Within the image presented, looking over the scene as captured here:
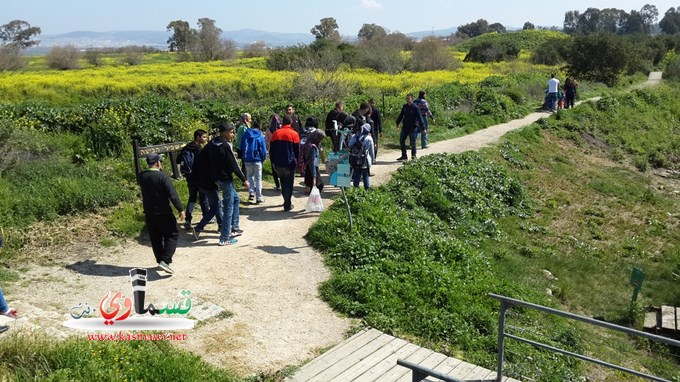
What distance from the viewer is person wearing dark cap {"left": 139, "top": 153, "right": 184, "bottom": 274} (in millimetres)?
7371

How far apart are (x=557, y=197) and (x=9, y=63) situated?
47.4 metres

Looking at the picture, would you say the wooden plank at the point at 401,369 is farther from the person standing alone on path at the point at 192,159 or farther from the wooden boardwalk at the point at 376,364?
the person standing alone on path at the point at 192,159

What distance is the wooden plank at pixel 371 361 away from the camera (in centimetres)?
565

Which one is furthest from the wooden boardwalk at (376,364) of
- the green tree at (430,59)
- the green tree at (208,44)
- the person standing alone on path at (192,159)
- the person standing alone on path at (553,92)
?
the green tree at (208,44)

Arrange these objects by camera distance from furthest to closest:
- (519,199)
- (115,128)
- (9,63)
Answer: (9,63) → (519,199) → (115,128)

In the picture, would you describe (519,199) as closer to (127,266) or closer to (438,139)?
(438,139)

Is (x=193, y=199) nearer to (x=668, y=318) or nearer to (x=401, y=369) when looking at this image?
(x=401, y=369)

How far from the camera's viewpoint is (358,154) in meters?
10.6

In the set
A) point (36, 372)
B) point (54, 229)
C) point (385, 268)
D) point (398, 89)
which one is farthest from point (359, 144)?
point (398, 89)

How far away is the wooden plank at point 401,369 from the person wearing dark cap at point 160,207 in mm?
3520

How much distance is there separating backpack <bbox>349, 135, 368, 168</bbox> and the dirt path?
1.43m

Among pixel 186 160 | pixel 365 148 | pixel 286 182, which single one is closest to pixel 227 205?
pixel 186 160

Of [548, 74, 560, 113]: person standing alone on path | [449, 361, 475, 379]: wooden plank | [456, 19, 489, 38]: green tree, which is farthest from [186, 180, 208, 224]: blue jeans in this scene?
[456, 19, 489, 38]: green tree

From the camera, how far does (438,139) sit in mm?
17906
